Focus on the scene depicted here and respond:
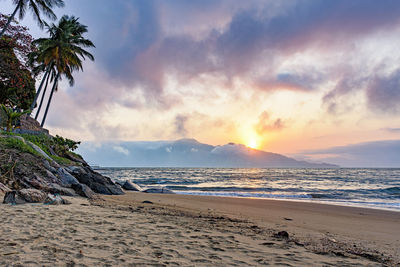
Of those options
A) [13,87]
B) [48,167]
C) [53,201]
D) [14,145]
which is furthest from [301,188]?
[13,87]

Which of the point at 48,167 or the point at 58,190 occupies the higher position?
the point at 48,167

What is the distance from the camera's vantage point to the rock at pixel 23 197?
6.24m

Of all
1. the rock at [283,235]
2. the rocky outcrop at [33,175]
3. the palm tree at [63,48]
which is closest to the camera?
the rock at [283,235]

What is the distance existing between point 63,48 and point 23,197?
2862cm

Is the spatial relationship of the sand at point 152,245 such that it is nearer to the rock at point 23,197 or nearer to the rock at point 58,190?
the rock at point 23,197

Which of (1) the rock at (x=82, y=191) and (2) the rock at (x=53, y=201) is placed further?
(1) the rock at (x=82, y=191)

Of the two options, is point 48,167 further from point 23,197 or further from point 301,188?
point 301,188

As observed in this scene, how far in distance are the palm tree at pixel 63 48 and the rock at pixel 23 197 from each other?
27.1 meters

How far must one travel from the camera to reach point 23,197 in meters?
6.59

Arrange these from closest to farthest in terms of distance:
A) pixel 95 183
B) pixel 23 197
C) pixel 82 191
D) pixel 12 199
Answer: pixel 12 199 < pixel 23 197 < pixel 82 191 < pixel 95 183

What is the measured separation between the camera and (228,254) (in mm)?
3564

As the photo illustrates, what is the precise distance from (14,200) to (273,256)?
22.5 ft

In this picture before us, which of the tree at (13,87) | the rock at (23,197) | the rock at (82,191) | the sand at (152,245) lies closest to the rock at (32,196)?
the rock at (23,197)

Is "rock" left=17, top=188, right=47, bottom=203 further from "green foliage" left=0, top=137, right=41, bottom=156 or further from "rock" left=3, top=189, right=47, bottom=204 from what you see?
"green foliage" left=0, top=137, right=41, bottom=156
